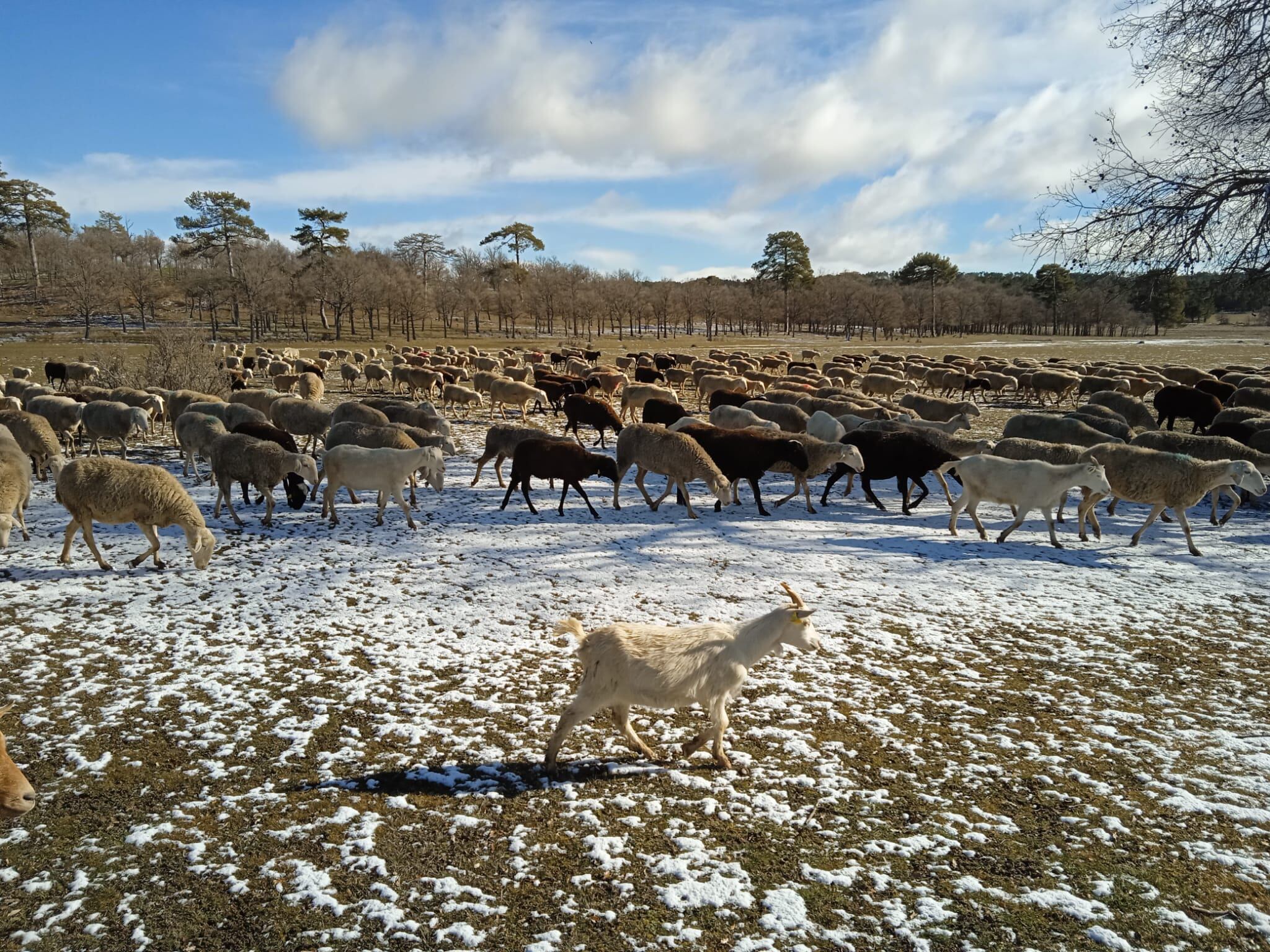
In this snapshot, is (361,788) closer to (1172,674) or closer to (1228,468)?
(1172,674)

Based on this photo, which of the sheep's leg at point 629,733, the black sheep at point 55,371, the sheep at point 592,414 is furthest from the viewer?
the black sheep at point 55,371

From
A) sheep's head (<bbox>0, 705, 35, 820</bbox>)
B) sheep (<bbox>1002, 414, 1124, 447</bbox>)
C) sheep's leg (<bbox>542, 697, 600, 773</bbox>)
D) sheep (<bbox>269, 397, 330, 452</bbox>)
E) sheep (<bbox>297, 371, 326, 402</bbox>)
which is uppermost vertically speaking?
sheep (<bbox>297, 371, 326, 402</bbox>)

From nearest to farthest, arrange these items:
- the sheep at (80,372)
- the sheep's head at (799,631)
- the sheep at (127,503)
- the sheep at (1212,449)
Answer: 1. the sheep's head at (799,631)
2. the sheep at (127,503)
3. the sheep at (1212,449)
4. the sheep at (80,372)

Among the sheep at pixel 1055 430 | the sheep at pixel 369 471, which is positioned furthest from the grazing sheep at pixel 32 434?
the sheep at pixel 1055 430

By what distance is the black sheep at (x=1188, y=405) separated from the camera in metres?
22.2

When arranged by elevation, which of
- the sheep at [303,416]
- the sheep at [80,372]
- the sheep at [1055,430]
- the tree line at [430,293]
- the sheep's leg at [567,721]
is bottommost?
the sheep's leg at [567,721]

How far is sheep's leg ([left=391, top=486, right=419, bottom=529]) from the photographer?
1077 centimetres

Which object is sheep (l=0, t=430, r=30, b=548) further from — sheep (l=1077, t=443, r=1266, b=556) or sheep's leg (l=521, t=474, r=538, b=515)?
sheep (l=1077, t=443, r=1266, b=556)

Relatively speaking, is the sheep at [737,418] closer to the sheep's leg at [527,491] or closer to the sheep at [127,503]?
the sheep's leg at [527,491]

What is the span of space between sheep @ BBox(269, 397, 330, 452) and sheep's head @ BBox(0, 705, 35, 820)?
1385cm

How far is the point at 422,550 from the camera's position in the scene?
32.2 ft

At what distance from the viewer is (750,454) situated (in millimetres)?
13086

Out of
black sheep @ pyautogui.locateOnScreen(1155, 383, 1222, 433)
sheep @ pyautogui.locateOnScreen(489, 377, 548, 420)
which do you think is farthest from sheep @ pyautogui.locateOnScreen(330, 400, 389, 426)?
black sheep @ pyautogui.locateOnScreen(1155, 383, 1222, 433)

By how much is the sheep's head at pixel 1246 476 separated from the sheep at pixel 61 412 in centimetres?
2267
